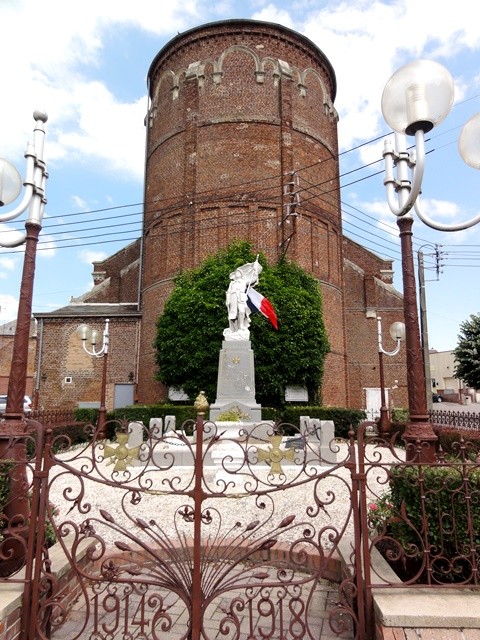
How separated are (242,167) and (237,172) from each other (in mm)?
339

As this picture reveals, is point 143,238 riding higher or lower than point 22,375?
higher

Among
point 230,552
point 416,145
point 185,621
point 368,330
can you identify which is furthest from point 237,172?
point 185,621

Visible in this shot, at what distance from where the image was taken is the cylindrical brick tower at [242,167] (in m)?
21.6

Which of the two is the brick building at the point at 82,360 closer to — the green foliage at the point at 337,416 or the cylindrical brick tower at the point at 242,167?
the cylindrical brick tower at the point at 242,167

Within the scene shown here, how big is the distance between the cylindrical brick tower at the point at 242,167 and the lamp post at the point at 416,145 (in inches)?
670

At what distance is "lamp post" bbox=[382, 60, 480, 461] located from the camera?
146 inches

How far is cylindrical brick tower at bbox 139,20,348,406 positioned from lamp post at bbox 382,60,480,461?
17023mm

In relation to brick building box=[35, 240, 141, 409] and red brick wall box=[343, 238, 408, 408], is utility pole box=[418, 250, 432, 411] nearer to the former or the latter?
red brick wall box=[343, 238, 408, 408]

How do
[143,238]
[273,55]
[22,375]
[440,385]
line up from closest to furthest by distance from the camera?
[22,375] < [273,55] < [143,238] < [440,385]

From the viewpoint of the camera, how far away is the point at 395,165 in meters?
4.70

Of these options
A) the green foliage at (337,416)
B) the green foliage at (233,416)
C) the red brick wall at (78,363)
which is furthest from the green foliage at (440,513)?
the red brick wall at (78,363)

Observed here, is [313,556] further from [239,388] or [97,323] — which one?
[97,323]

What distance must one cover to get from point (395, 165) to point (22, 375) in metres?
4.14

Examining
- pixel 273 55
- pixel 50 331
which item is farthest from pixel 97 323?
pixel 273 55
